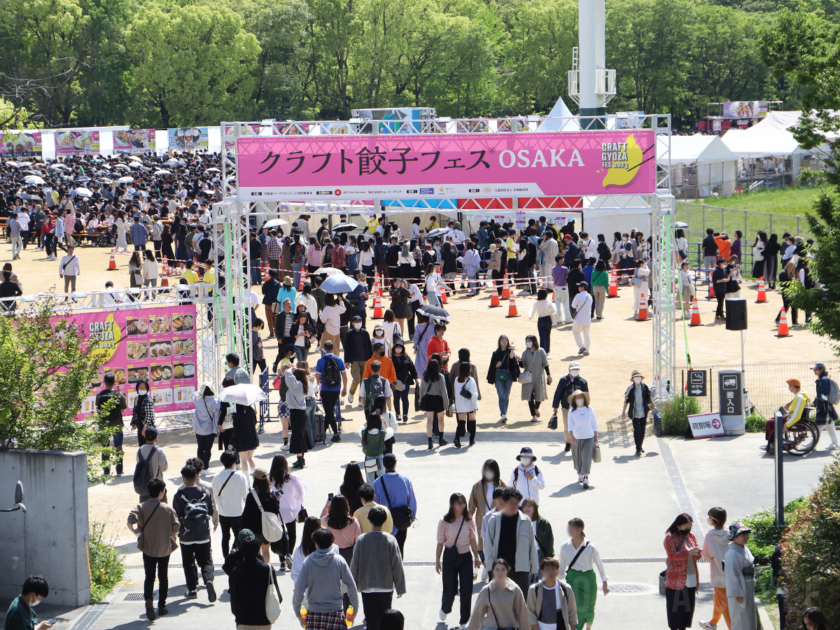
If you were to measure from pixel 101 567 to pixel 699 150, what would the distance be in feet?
125

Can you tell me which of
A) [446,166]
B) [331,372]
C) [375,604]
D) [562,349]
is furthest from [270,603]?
A: [562,349]

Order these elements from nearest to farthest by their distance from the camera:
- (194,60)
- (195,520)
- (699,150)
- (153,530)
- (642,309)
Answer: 1. (153,530)
2. (195,520)
3. (642,309)
4. (699,150)
5. (194,60)

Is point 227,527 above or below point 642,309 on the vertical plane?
below

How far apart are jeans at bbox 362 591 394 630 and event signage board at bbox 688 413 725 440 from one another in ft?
28.3

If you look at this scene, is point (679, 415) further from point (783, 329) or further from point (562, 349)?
point (783, 329)

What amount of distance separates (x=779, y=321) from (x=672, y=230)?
6.58m

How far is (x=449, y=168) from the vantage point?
16141 mm

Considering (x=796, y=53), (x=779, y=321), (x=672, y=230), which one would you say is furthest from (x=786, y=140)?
(x=796, y=53)

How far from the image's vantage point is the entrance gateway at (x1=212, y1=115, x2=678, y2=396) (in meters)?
15.9

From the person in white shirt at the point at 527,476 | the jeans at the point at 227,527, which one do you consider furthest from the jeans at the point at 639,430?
the jeans at the point at 227,527

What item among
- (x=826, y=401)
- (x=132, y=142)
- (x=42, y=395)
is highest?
(x=132, y=142)

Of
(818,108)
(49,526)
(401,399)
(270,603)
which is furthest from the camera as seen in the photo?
(401,399)

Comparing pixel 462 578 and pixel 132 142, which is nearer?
pixel 462 578

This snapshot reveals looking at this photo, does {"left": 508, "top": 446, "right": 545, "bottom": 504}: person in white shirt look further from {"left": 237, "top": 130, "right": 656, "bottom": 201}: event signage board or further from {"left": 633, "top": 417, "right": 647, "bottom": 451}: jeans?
{"left": 237, "top": 130, "right": 656, "bottom": 201}: event signage board
